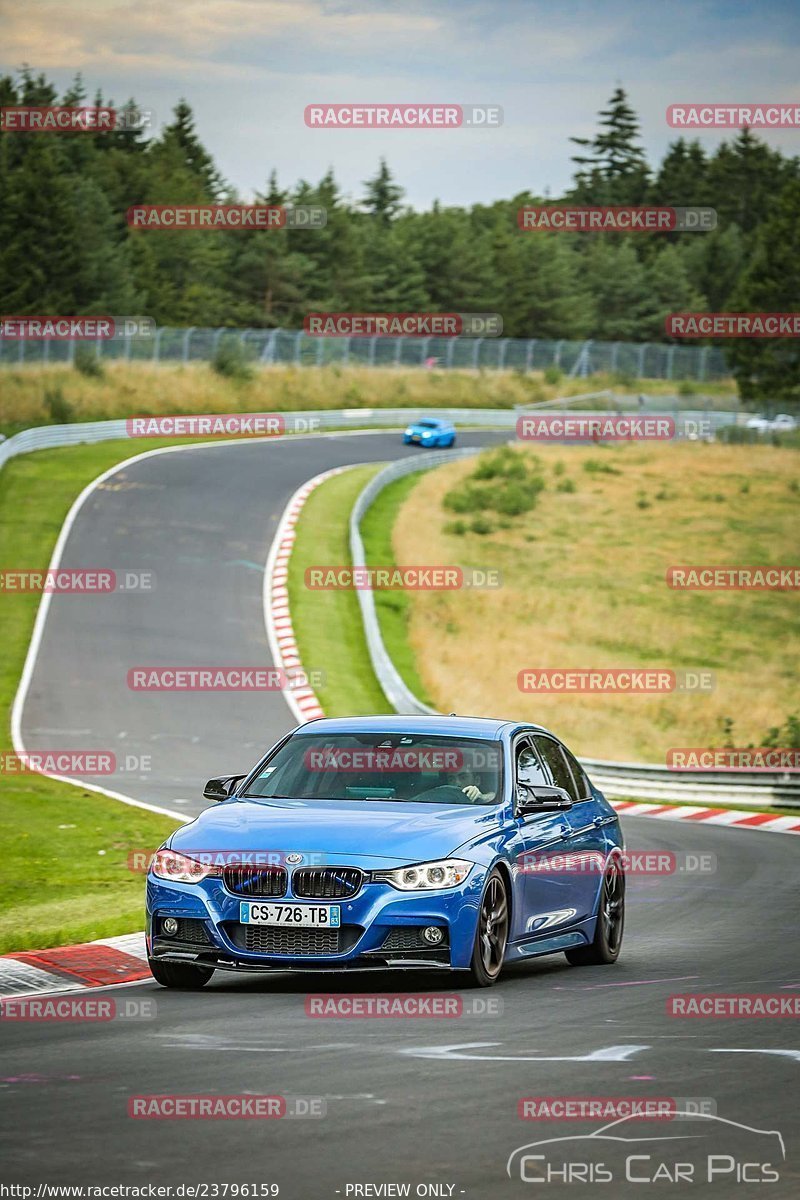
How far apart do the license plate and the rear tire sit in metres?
0.54

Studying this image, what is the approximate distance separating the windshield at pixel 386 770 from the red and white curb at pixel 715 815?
13.9 metres

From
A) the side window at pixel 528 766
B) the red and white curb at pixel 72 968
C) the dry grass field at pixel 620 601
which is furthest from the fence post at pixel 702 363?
the red and white curb at pixel 72 968

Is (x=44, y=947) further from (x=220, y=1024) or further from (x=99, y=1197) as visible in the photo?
(x=99, y=1197)

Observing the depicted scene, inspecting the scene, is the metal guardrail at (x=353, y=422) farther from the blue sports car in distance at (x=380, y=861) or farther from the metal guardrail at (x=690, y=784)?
the blue sports car in distance at (x=380, y=861)

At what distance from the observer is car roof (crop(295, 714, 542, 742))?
11.4m

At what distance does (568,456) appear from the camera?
229 ft

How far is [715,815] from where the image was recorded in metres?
26.5

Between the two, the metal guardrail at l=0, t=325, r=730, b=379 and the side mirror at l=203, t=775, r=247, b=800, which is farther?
the metal guardrail at l=0, t=325, r=730, b=379

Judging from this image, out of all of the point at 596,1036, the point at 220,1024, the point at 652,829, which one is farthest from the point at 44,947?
the point at 652,829

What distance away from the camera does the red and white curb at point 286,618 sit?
3225 cm

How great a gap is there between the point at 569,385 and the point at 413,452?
24.9 meters

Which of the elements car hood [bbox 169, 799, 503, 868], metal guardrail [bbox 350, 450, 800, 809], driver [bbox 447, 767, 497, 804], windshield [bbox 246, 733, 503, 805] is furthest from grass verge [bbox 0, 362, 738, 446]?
car hood [bbox 169, 799, 503, 868]

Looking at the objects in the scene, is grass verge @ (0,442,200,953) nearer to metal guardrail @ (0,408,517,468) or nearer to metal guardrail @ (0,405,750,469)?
metal guardrail @ (0,408,517,468)

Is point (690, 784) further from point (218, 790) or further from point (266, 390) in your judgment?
point (266, 390)
